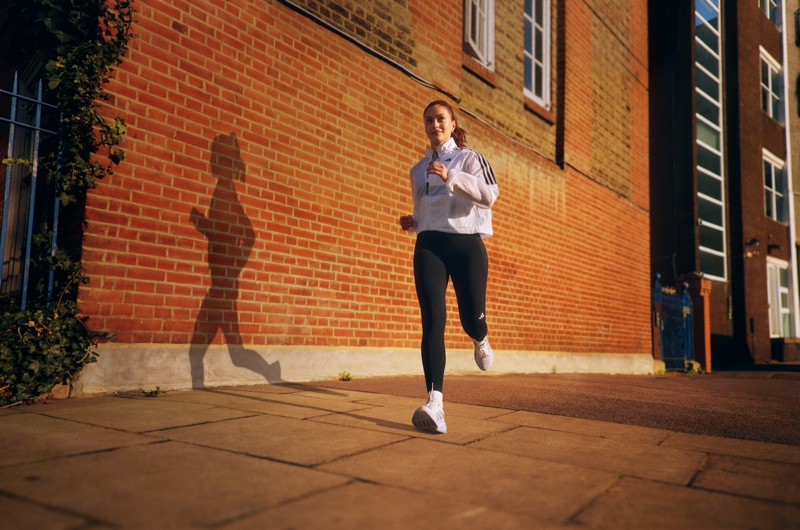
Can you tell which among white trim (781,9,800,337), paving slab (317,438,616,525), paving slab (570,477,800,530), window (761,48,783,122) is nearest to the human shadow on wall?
paving slab (317,438,616,525)

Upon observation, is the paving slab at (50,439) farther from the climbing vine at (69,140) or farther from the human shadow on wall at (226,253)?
the human shadow on wall at (226,253)

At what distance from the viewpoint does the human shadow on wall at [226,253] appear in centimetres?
432

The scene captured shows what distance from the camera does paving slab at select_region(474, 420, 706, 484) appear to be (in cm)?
232

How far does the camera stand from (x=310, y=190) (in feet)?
16.7

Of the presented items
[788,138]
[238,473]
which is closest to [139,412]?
[238,473]

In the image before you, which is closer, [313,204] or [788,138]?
[313,204]

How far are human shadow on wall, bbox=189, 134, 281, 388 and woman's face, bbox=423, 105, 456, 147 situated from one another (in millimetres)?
1790

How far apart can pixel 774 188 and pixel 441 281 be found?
18.3 metres

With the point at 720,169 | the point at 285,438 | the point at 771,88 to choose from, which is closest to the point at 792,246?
the point at 720,169

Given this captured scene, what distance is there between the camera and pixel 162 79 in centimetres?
416

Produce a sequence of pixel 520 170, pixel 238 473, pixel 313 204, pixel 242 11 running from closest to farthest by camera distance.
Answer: pixel 238 473 < pixel 242 11 < pixel 313 204 < pixel 520 170

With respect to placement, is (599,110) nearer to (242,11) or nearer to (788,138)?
(242,11)

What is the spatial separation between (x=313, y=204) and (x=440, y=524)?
12.4ft

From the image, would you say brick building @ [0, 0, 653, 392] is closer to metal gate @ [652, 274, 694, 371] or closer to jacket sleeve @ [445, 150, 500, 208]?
jacket sleeve @ [445, 150, 500, 208]
